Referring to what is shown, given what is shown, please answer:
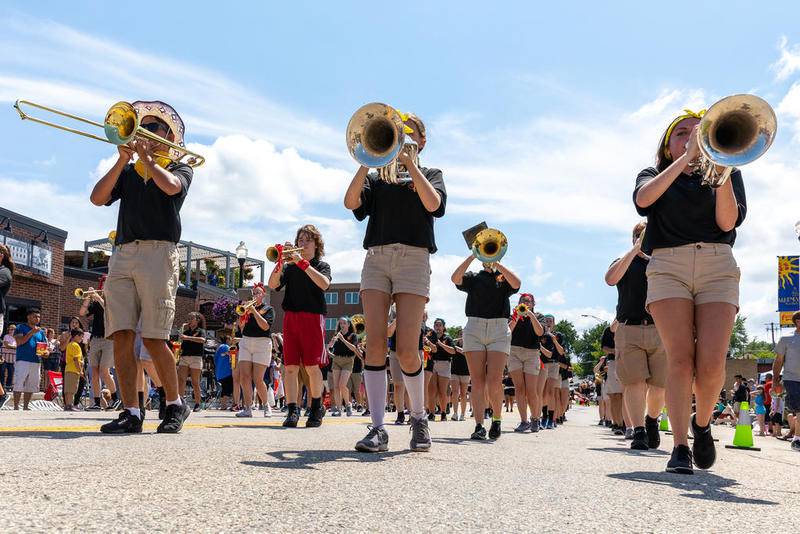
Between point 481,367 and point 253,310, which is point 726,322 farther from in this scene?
point 253,310

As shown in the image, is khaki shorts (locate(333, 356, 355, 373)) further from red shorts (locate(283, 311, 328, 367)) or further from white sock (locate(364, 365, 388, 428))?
white sock (locate(364, 365, 388, 428))

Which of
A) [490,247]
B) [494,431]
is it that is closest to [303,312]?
[490,247]

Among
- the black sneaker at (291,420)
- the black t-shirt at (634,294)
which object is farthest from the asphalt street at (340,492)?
the black sneaker at (291,420)

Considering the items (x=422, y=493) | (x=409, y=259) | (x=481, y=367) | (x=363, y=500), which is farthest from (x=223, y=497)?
(x=481, y=367)

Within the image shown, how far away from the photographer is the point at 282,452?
4664 millimetres

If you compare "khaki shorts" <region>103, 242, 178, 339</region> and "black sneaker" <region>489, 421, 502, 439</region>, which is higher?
"khaki shorts" <region>103, 242, 178, 339</region>

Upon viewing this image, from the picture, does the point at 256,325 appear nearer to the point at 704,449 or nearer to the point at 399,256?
the point at 399,256

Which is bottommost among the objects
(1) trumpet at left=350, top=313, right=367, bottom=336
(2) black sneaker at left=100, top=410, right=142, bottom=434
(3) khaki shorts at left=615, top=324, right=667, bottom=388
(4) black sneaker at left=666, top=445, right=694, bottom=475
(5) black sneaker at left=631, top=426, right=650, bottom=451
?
(5) black sneaker at left=631, top=426, right=650, bottom=451

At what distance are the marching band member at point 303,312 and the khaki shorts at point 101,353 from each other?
4715mm

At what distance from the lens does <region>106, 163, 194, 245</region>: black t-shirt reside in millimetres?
5965

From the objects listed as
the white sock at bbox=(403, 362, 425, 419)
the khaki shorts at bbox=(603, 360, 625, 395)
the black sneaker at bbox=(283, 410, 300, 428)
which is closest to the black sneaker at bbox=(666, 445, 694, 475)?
the white sock at bbox=(403, 362, 425, 419)

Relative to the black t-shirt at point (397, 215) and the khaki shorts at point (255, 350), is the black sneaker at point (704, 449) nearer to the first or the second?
the black t-shirt at point (397, 215)

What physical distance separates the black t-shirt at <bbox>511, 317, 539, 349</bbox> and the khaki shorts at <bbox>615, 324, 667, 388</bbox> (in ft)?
13.1

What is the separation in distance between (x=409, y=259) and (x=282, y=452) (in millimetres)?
1688
